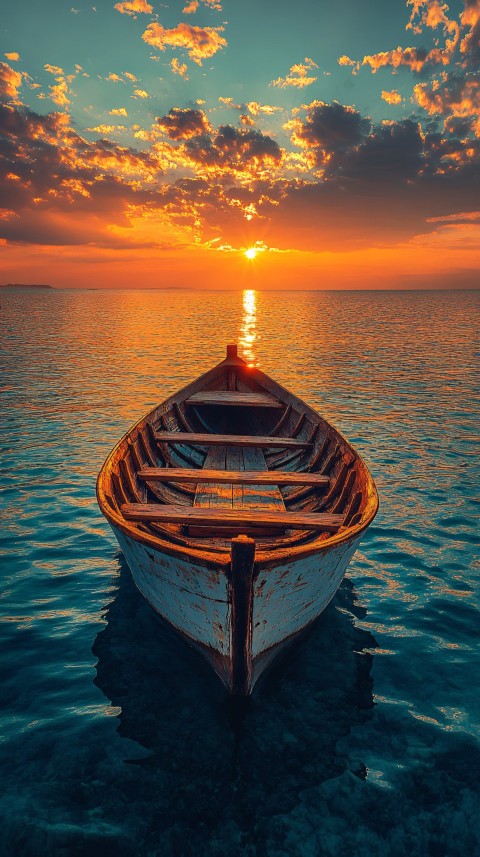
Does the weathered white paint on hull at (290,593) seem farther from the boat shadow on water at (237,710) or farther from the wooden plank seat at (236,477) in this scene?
the wooden plank seat at (236,477)

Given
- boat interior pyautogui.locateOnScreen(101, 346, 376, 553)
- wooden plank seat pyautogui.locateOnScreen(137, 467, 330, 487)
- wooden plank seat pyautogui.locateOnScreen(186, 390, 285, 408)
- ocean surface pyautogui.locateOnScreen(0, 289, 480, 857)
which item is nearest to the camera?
ocean surface pyautogui.locateOnScreen(0, 289, 480, 857)

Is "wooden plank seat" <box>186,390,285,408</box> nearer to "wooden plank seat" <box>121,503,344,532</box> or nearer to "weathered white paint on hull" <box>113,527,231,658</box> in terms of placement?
"wooden plank seat" <box>121,503,344,532</box>

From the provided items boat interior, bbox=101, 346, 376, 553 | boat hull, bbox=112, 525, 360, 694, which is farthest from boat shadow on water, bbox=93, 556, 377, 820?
boat interior, bbox=101, 346, 376, 553

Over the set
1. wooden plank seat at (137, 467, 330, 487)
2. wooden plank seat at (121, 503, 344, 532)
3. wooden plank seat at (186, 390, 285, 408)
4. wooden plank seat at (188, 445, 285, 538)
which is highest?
wooden plank seat at (186, 390, 285, 408)

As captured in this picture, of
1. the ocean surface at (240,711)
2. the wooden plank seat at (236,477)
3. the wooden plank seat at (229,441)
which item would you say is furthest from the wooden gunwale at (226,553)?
the ocean surface at (240,711)

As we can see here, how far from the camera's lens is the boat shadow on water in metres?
4.18

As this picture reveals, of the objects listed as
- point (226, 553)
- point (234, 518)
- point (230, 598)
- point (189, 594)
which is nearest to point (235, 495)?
point (234, 518)

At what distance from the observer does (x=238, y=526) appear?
20.0ft

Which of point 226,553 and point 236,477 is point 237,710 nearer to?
point 226,553

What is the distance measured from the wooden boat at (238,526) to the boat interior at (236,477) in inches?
1.0

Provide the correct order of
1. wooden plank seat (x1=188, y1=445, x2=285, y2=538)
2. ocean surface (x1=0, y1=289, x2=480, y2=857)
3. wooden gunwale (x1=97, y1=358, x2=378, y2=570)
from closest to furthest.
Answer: ocean surface (x1=0, y1=289, x2=480, y2=857)
wooden gunwale (x1=97, y1=358, x2=378, y2=570)
wooden plank seat (x1=188, y1=445, x2=285, y2=538)

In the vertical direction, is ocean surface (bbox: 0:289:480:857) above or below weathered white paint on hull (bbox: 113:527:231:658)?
below

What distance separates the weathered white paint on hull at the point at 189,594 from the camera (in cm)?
418

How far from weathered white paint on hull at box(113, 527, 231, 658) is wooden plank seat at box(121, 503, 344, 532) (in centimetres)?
92
